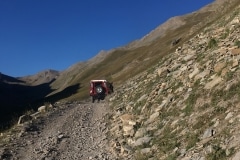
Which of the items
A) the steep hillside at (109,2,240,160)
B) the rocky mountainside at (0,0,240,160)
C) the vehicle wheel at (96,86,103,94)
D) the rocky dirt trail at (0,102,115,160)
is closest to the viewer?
the steep hillside at (109,2,240,160)

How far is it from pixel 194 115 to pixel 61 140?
9915mm

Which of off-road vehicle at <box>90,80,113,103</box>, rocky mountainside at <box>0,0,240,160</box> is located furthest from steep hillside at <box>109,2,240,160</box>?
off-road vehicle at <box>90,80,113,103</box>

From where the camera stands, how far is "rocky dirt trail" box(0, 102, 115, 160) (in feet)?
66.4

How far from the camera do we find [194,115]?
16.0 meters

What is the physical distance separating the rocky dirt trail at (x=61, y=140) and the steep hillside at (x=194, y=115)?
3.53ft

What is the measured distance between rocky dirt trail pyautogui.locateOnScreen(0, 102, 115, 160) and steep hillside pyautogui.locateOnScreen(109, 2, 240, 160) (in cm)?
108

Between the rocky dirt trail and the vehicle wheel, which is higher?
the vehicle wheel

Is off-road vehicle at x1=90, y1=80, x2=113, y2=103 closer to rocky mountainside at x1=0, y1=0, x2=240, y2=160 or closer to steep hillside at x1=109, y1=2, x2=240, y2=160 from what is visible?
rocky mountainside at x1=0, y1=0, x2=240, y2=160

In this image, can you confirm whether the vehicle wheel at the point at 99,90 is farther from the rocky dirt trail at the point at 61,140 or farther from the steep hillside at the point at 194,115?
the steep hillside at the point at 194,115

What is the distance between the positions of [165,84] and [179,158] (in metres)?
9.80

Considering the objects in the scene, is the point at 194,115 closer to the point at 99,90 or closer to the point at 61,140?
the point at 61,140

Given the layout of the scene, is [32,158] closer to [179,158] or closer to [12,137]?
[12,137]

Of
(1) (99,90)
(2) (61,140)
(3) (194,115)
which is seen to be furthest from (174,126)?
(1) (99,90)

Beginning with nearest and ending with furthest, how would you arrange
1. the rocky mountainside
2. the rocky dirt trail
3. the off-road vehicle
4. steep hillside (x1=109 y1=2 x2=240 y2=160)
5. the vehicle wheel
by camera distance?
1. steep hillside (x1=109 y1=2 x2=240 y2=160)
2. the rocky mountainside
3. the rocky dirt trail
4. the off-road vehicle
5. the vehicle wheel
